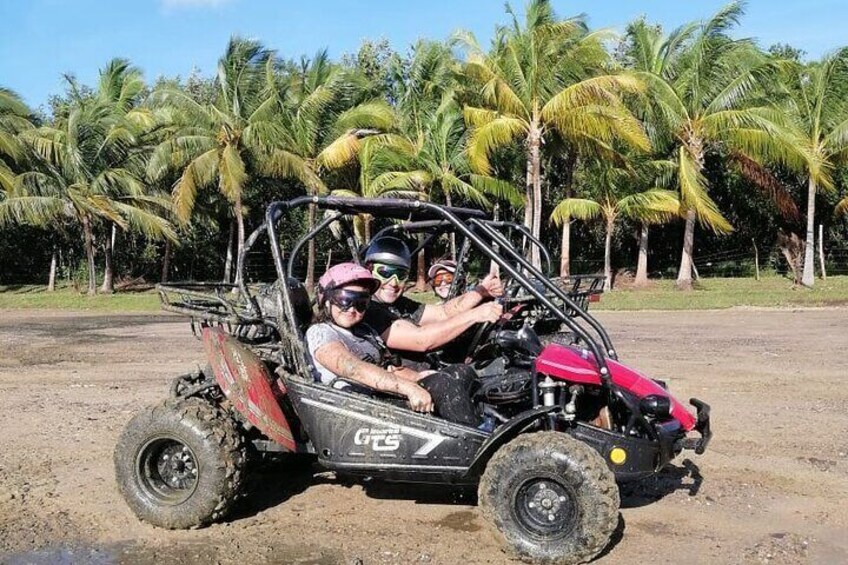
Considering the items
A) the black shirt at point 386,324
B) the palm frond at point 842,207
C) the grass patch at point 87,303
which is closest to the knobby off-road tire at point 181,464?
the black shirt at point 386,324

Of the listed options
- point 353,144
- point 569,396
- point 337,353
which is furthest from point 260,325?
point 353,144

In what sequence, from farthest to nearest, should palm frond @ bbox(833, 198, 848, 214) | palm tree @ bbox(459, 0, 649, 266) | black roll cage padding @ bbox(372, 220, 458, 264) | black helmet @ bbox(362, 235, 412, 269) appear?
palm frond @ bbox(833, 198, 848, 214) → palm tree @ bbox(459, 0, 649, 266) → black helmet @ bbox(362, 235, 412, 269) → black roll cage padding @ bbox(372, 220, 458, 264)

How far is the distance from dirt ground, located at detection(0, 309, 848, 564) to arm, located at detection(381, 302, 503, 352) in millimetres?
Answer: 962

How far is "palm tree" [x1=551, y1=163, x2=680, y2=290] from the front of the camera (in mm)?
25500

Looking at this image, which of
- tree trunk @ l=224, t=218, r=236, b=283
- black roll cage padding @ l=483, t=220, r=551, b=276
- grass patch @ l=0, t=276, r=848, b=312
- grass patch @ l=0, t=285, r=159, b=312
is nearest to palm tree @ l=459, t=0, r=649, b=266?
grass patch @ l=0, t=276, r=848, b=312

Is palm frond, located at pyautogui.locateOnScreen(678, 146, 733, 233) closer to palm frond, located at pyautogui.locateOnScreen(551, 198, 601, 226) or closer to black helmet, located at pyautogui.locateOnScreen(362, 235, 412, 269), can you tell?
palm frond, located at pyautogui.locateOnScreen(551, 198, 601, 226)

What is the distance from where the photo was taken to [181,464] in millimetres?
5020

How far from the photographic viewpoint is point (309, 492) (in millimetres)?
5590

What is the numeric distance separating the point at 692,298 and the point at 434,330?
17621 mm

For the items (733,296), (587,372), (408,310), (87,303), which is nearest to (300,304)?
(408,310)

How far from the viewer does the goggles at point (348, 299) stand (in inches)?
192

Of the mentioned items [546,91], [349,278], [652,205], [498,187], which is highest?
[546,91]

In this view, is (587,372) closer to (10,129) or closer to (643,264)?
(643,264)

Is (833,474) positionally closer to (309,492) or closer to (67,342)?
(309,492)
